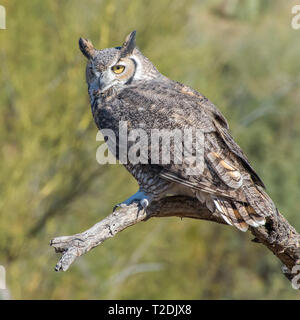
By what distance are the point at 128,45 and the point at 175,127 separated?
78 centimetres

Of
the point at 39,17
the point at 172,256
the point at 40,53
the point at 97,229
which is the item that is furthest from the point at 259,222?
the point at 172,256

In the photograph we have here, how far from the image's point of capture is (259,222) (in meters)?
2.89

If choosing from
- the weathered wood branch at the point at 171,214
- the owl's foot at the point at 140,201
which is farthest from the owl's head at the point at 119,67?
the weathered wood branch at the point at 171,214

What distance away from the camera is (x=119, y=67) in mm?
3488

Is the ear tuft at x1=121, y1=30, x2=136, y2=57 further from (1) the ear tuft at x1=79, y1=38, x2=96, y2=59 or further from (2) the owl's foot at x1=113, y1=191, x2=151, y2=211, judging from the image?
(2) the owl's foot at x1=113, y1=191, x2=151, y2=211

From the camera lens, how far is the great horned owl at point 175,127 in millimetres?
2951

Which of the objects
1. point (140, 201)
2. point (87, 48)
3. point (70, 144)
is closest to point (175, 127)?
point (140, 201)

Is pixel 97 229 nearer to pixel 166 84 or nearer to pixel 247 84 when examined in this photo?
pixel 166 84

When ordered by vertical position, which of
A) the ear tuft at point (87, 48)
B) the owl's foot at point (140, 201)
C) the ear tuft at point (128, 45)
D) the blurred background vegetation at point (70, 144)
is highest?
the blurred background vegetation at point (70, 144)

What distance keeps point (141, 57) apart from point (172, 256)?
5.15 meters

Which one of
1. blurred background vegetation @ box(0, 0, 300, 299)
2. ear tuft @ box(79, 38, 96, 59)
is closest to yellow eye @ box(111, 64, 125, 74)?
ear tuft @ box(79, 38, 96, 59)

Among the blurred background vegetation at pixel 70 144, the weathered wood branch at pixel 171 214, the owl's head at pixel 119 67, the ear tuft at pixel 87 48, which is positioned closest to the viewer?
the weathered wood branch at pixel 171 214

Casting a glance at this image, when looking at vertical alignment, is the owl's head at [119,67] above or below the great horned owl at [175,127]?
above

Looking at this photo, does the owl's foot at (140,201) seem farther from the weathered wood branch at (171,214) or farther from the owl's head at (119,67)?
the owl's head at (119,67)
